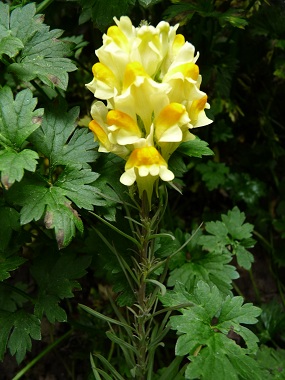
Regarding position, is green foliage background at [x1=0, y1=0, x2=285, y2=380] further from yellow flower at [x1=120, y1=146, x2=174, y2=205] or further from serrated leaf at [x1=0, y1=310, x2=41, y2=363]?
yellow flower at [x1=120, y1=146, x2=174, y2=205]

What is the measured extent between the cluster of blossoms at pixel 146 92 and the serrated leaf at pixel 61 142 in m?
0.20

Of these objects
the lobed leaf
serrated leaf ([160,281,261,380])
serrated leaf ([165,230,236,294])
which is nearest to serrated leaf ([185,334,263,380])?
serrated leaf ([160,281,261,380])

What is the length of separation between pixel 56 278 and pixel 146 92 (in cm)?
61

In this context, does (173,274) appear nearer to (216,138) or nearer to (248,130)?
(216,138)

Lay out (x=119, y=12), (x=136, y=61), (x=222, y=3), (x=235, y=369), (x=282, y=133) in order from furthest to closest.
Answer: (x=282, y=133) < (x=222, y=3) < (x=119, y=12) < (x=235, y=369) < (x=136, y=61)

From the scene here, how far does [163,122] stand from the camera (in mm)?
918

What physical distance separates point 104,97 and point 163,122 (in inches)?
5.1

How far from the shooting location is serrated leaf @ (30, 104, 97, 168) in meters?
1.16

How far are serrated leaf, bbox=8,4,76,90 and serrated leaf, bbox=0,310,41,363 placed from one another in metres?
0.59

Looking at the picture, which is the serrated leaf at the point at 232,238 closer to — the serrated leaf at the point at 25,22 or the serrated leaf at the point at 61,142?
the serrated leaf at the point at 61,142

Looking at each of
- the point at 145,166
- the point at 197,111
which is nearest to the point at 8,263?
the point at 145,166

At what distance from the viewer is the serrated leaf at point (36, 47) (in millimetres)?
1176

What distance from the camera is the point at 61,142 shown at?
1175 mm

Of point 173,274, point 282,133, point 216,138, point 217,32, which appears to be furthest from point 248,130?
point 173,274
